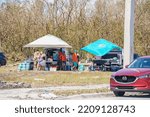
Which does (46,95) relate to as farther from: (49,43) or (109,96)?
(49,43)

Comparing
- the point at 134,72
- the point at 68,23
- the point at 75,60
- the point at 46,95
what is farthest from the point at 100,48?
the point at 46,95

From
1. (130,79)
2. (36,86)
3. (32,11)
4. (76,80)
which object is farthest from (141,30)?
(130,79)

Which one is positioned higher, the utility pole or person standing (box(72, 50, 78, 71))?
the utility pole

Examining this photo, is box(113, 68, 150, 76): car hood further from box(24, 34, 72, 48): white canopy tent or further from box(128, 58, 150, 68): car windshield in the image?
box(24, 34, 72, 48): white canopy tent

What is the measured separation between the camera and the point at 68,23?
55.6m

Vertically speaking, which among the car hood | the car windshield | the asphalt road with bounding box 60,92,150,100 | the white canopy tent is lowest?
the asphalt road with bounding box 60,92,150,100

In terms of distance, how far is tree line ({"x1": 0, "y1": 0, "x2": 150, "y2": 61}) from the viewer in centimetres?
5306

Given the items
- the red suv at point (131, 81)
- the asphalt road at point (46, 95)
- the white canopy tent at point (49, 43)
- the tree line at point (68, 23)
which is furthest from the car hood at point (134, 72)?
the tree line at point (68, 23)

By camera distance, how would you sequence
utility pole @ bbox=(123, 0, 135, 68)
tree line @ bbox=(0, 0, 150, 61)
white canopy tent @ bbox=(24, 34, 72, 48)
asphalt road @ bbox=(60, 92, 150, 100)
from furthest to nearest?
tree line @ bbox=(0, 0, 150, 61) < white canopy tent @ bbox=(24, 34, 72, 48) < utility pole @ bbox=(123, 0, 135, 68) < asphalt road @ bbox=(60, 92, 150, 100)

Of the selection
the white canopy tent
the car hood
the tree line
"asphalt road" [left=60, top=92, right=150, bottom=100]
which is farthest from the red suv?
the tree line

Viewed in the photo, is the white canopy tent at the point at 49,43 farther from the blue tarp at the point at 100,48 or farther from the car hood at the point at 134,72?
the car hood at the point at 134,72

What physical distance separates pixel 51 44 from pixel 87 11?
17256mm

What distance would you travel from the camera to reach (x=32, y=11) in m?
56.4

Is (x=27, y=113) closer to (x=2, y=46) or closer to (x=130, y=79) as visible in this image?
Answer: (x=130, y=79)
